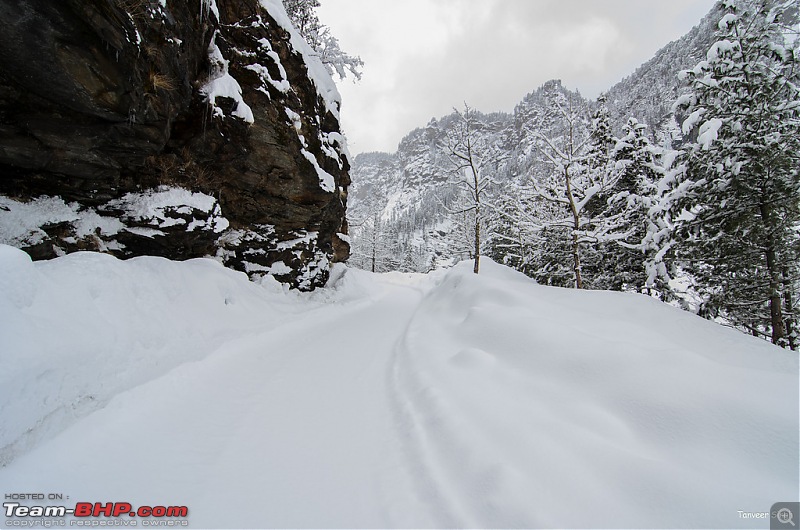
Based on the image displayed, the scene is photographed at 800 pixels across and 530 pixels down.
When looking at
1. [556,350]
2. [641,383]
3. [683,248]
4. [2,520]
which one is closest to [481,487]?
[641,383]

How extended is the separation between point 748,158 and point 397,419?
9241 mm

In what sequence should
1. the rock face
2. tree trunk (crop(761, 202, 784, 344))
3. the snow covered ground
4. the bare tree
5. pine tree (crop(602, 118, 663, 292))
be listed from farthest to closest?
the bare tree, pine tree (crop(602, 118, 663, 292)), tree trunk (crop(761, 202, 784, 344)), the rock face, the snow covered ground

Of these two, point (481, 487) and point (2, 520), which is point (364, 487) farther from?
point (2, 520)

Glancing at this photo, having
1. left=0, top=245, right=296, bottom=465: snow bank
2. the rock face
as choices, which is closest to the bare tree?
the rock face

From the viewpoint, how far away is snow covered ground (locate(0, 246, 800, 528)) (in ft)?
7.60

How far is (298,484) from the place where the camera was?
2.71m

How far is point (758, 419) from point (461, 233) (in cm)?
2800

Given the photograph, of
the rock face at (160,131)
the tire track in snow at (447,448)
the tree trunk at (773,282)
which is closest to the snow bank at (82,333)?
the rock face at (160,131)

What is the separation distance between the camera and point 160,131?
6.68 m

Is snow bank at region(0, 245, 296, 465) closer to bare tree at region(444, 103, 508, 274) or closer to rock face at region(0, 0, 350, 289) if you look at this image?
rock face at region(0, 0, 350, 289)

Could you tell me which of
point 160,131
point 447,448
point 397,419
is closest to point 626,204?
point 397,419

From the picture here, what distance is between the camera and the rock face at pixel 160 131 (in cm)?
475

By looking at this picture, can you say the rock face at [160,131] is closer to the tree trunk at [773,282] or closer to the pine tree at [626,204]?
the pine tree at [626,204]

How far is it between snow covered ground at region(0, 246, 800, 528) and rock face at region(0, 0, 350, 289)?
2.04 meters
